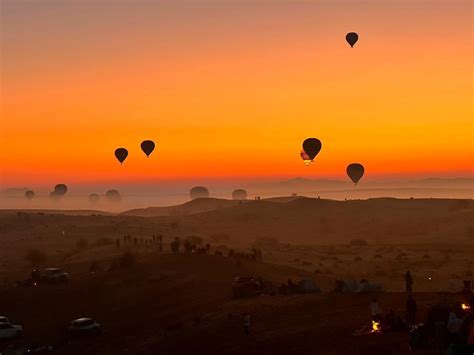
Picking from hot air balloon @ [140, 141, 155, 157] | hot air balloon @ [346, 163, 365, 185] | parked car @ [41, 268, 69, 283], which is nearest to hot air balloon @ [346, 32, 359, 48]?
hot air balloon @ [140, 141, 155, 157]

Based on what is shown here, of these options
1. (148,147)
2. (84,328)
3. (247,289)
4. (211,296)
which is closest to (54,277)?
(211,296)

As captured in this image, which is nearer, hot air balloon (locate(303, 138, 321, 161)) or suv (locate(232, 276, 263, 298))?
suv (locate(232, 276, 263, 298))

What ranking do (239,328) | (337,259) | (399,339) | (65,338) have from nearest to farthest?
(399,339) → (239,328) → (65,338) → (337,259)

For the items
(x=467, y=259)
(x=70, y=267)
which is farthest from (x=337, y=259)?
(x=70, y=267)

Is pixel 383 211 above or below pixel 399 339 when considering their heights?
above

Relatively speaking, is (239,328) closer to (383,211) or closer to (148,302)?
(148,302)

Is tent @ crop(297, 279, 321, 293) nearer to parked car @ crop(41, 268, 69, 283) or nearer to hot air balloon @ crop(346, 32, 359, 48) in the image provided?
parked car @ crop(41, 268, 69, 283)

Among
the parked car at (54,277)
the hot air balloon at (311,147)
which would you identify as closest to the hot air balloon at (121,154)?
the hot air balloon at (311,147)

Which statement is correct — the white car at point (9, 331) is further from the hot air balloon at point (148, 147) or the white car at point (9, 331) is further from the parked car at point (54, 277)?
the hot air balloon at point (148, 147)
